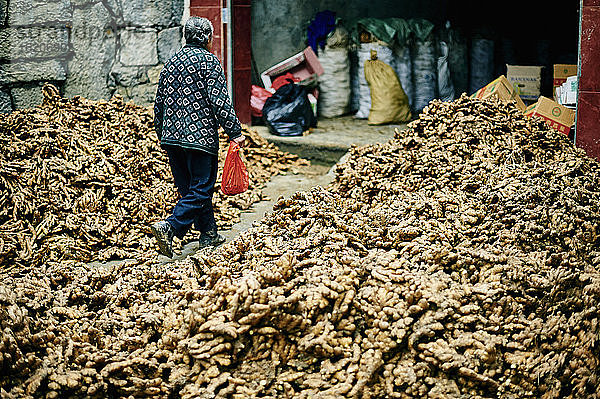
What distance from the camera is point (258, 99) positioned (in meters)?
9.30

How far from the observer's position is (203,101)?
4906 millimetres

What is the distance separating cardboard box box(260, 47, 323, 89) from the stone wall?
1.77m

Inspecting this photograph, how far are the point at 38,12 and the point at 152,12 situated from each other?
1.40 metres

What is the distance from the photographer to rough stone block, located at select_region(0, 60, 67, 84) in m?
6.71

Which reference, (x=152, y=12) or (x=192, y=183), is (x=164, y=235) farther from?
(x=152, y=12)

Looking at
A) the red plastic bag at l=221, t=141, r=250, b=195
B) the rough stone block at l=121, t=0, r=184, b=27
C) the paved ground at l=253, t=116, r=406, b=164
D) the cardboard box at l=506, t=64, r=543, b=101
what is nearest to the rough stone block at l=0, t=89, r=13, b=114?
the rough stone block at l=121, t=0, r=184, b=27

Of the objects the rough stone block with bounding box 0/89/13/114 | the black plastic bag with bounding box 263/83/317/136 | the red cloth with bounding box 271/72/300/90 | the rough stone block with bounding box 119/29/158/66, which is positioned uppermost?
the rough stone block with bounding box 119/29/158/66

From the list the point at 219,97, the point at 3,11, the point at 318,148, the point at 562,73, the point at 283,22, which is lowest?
the point at 318,148

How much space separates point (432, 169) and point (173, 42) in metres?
4.14

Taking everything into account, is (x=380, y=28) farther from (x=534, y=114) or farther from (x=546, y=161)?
(x=546, y=161)

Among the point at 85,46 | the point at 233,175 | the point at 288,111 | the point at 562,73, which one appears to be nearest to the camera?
the point at 233,175

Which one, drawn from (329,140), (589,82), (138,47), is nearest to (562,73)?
(589,82)

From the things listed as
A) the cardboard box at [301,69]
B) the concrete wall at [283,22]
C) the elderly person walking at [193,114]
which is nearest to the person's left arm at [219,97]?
the elderly person walking at [193,114]

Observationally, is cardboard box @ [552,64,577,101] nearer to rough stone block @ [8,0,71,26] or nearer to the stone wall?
the stone wall
